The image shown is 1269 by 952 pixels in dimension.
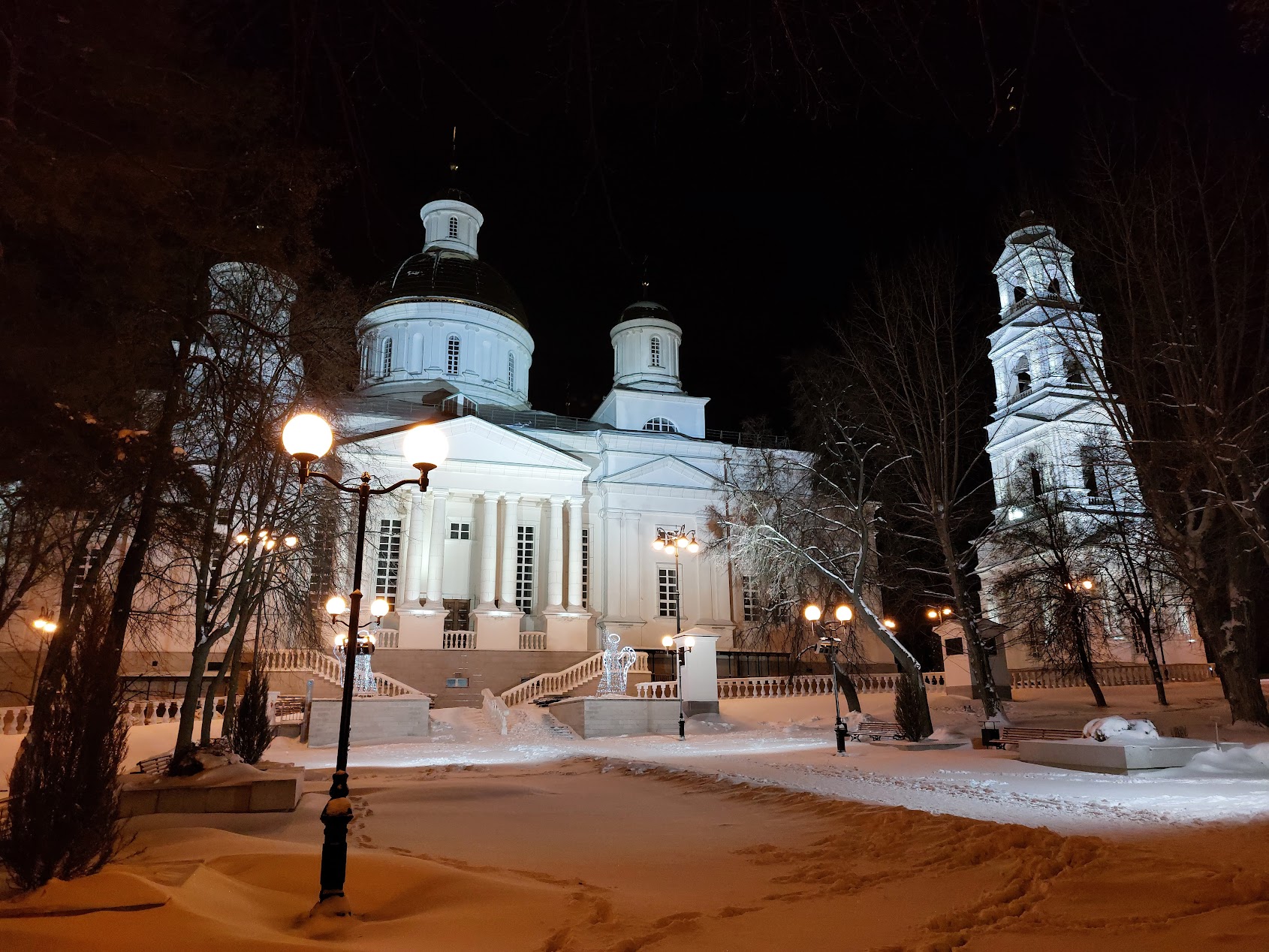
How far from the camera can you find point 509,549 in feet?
123

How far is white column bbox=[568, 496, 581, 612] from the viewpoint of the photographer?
37812 mm

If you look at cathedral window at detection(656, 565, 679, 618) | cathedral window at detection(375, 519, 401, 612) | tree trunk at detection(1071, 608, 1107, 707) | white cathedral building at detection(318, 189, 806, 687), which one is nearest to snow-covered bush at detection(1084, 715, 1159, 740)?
tree trunk at detection(1071, 608, 1107, 707)

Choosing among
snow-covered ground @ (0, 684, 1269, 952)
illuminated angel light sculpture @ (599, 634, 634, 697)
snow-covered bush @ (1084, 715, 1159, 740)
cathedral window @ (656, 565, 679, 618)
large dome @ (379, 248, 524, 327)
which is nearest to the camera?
snow-covered ground @ (0, 684, 1269, 952)

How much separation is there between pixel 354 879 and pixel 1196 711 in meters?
23.9

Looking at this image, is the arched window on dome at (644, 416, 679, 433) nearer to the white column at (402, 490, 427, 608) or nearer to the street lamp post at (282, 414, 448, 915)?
the white column at (402, 490, 427, 608)

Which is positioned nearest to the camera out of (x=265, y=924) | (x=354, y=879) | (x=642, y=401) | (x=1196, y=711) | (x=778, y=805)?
(x=265, y=924)

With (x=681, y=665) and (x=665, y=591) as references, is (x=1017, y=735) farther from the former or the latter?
(x=665, y=591)

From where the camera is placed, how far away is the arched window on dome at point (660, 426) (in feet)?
147

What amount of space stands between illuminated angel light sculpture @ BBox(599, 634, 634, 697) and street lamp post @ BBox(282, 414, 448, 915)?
58.9 ft

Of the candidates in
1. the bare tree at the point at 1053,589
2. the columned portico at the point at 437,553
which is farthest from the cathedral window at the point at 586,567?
the bare tree at the point at 1053,589

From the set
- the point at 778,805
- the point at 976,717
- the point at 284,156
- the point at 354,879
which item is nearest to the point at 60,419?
the point at 284,156

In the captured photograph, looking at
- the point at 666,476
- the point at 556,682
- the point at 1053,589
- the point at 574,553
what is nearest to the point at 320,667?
the point at 556,682

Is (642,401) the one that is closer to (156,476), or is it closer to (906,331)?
(906,331)

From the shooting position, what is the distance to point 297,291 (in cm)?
1286
